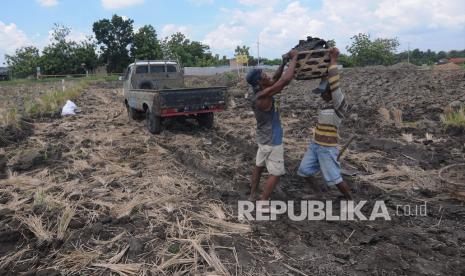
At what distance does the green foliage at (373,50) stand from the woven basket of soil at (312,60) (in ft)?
150

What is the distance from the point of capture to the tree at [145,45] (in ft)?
205

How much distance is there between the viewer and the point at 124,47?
2506 inches

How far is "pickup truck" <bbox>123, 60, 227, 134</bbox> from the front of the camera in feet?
34.7

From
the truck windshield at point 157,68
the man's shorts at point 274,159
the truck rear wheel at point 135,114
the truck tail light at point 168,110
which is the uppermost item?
the truck windshield at point 157,68

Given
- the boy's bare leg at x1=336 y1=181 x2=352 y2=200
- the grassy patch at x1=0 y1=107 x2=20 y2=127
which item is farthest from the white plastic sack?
the boy's bare leg at x1=336 y1=181 x2=352 y2=200

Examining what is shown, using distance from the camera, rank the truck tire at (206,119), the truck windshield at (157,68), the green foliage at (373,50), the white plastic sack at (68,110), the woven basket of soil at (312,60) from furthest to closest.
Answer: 1. the green foliage at (373,50)
2. the white plastic sack at (68,110)
3. the truck windshield at (157,68)
4. the truck tire at (206,119)
5. the woven basket of soil at (312,60)

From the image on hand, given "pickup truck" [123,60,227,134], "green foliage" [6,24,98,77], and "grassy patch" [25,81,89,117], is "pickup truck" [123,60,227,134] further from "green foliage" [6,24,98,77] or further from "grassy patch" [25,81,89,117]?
"green foliage" [6,24,98,77]

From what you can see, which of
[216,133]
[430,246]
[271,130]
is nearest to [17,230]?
[271,130]

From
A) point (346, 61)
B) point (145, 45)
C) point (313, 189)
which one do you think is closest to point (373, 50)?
point (346, 61)

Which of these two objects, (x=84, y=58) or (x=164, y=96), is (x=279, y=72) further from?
(x=84, y=58)

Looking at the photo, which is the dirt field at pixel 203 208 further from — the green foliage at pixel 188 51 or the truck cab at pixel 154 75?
the green foliage at pixel 188 51

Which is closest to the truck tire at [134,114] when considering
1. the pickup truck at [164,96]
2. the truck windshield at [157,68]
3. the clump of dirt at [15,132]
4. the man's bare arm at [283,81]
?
the pickup truck at [164,96]

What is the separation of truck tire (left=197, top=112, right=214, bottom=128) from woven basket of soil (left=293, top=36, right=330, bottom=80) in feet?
21.5

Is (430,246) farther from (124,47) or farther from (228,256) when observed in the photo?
(124,47)
